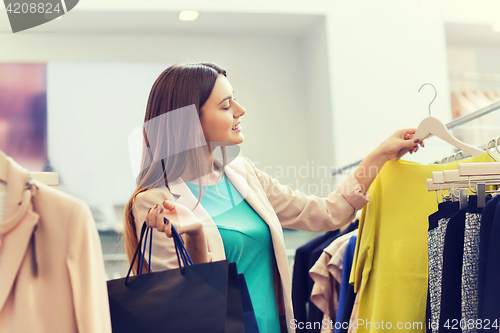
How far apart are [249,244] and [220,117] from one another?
0.32 m

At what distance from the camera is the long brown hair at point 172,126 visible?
1.02m

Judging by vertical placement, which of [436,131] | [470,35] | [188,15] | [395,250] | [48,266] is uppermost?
[188,15]

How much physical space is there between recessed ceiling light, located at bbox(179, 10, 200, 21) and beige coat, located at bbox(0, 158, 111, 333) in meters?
2.05

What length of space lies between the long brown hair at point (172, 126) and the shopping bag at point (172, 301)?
1.08 feet

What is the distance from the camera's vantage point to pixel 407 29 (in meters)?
2.62

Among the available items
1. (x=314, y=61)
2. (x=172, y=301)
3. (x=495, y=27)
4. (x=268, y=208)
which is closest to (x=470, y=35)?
(x=495, y=27)

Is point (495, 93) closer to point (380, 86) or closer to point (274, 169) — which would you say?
point (380, 86)

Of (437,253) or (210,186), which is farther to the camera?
(210,186)

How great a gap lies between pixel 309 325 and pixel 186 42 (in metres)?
1.81

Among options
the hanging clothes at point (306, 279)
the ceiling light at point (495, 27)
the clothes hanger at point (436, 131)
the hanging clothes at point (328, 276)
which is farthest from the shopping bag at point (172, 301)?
the ceiling light at point (495, 27)

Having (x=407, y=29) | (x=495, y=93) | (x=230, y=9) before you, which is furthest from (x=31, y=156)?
(x=495, y=93)

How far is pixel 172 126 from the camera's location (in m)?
1.04

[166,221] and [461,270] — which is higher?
[166,221]

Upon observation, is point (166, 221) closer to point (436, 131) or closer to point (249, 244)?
point (249, 244)
